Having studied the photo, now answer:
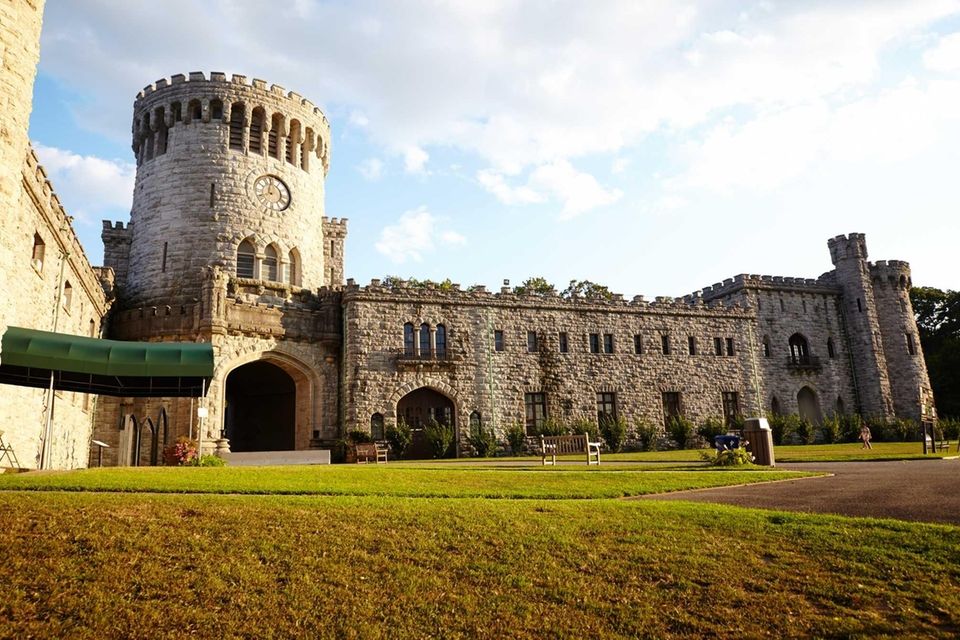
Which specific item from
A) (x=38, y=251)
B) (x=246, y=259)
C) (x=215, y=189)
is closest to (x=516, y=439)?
(x=246, y=259)

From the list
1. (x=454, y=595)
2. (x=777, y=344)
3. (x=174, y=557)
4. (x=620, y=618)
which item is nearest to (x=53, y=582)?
(x=174, y=557)

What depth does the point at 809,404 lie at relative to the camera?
44.5m

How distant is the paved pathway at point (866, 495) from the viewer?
36.3 ft

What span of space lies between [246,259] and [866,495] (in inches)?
1101

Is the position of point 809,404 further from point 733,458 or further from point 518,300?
point 733,458

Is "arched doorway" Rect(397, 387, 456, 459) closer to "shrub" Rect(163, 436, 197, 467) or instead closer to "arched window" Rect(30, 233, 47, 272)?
"shrub" Rect(163, 436, 197, 467)

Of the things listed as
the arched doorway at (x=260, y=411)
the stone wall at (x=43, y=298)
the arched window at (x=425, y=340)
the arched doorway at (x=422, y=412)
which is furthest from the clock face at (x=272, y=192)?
the arched doorway at (x=422, y=412)

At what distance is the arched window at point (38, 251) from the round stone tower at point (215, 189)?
12433 mm

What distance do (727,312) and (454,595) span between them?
37567 millimetres

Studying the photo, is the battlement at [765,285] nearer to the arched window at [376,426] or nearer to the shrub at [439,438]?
the shrub at [439,438]

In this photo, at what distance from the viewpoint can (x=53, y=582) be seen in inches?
296

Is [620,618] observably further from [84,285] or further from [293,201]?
[293,201]

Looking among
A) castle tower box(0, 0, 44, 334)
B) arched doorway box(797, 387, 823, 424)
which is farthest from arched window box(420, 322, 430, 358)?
arched doorway box(797, 387, 823, 424)

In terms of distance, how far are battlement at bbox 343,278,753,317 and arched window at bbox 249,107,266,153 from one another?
26.8 feet
